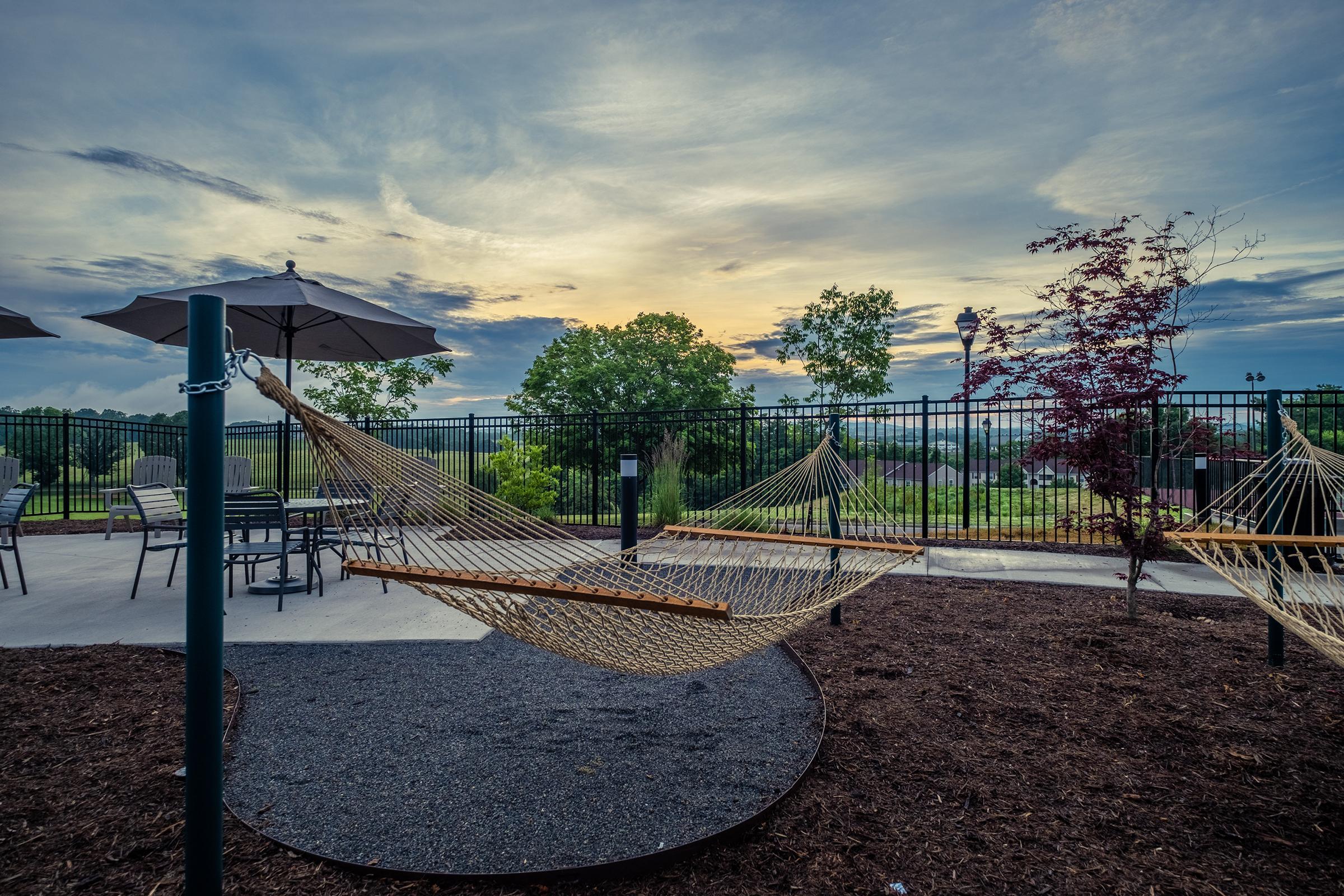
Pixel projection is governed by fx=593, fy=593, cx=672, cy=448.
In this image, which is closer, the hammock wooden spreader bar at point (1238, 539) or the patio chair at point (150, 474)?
the hammock wooden spreader bar at point (1238, 539)

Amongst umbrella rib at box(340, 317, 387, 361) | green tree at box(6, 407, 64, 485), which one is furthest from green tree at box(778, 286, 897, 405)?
green tree at box(6, 407, 64, 485)

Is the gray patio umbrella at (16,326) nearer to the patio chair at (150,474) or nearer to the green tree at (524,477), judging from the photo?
the patio chair at (150,474)

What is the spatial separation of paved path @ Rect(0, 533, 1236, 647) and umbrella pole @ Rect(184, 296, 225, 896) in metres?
2.02

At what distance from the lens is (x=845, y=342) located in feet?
39.0

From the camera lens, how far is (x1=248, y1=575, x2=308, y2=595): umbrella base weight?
13.1ft

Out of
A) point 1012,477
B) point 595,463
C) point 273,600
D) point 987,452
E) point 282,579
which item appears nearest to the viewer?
point 282,579

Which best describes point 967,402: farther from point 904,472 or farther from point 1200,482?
point 1200,482

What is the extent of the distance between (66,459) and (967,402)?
11.4 meters

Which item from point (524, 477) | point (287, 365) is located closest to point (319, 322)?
point (287, 365)

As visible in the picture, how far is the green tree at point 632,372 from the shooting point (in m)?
13.2

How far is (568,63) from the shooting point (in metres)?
4.98

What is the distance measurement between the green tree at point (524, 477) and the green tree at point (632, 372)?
5269 millimetres

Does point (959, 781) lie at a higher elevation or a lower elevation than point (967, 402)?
lower

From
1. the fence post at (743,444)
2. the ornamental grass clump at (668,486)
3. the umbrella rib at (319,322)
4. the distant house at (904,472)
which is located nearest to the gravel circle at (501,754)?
the distant house at (904,472)
